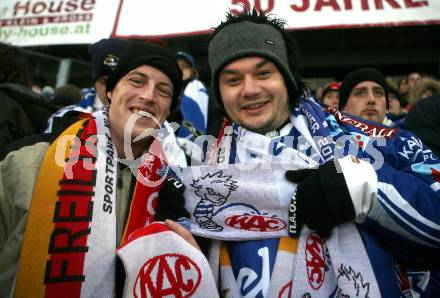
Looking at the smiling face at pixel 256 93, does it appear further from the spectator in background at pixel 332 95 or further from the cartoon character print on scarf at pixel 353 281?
the spectator in background at pixel 332 95

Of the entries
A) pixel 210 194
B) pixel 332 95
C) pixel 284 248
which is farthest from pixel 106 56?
pixel 332 95

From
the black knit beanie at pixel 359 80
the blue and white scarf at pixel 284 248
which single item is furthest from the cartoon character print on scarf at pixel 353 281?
the black knit beanie at pixel 359 80

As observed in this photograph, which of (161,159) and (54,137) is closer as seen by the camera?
(54,137)

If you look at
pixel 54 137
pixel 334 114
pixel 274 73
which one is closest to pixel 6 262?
pixel 54 137

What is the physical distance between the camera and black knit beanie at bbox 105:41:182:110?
1.55 meters

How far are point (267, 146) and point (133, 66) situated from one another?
2.46 ft

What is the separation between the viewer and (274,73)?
4.65 feet

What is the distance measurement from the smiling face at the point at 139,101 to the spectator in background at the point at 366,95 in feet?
5.22

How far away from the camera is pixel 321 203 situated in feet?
3.42

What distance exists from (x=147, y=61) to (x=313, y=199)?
39.0 inches

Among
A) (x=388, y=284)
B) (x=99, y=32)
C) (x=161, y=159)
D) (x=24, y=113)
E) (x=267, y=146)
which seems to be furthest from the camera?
(x=99, y=32)

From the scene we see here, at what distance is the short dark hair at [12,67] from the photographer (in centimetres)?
194

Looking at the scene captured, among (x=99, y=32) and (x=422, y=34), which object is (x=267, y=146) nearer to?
(x=99, y=32)

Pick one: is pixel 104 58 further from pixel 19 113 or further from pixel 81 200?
pixel 81 200
